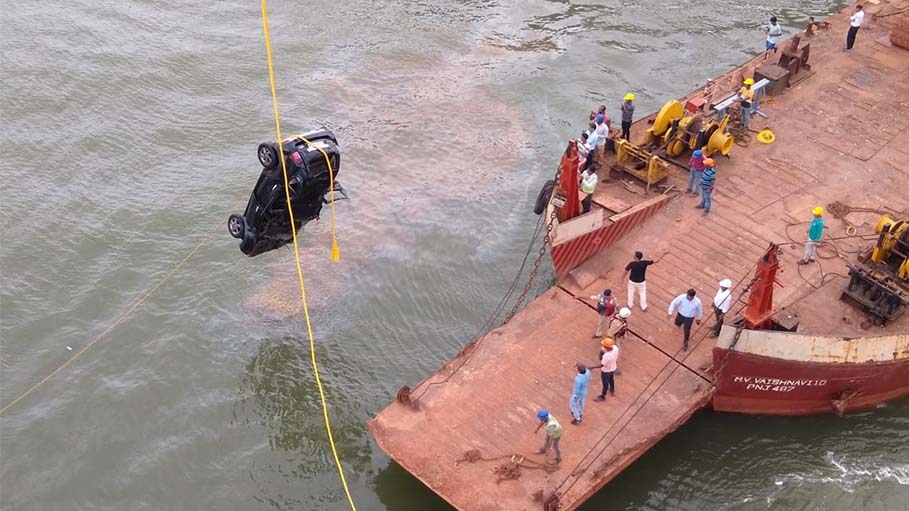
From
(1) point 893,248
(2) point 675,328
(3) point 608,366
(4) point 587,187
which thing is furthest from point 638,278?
(1) point 893,248

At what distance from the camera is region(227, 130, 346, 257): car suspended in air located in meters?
14.6

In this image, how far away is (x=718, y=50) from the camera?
2827 cm

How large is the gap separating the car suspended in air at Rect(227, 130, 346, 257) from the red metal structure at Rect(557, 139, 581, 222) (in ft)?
14.0

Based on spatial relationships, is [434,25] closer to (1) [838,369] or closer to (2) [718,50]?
(2) [718,50]

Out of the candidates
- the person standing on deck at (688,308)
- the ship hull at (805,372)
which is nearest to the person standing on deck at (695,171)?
the person standing on deck at (688,308)

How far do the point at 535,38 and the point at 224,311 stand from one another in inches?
615

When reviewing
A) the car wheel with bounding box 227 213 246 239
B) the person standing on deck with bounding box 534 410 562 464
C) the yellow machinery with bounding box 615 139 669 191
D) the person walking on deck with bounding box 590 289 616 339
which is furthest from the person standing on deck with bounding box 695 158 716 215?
the car wheel with bounding box 227 213 246 239

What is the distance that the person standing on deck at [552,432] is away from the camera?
42.8 ft

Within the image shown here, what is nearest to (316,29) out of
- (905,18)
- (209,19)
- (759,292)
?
(209,19)

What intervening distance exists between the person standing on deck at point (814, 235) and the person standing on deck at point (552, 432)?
6520mm

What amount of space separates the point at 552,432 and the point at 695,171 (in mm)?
7540

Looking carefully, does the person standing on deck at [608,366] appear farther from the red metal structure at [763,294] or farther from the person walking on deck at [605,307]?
the red metal structure at [763,294]

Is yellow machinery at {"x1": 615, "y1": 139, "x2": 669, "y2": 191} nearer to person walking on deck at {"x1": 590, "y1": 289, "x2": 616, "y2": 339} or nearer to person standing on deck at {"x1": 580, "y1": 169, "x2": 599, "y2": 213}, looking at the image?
person standing on deck at {"x1": 580, "y1": 169, "x2": 599, "y2": 213}

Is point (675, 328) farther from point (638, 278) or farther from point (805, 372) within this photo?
point (805, 372)
